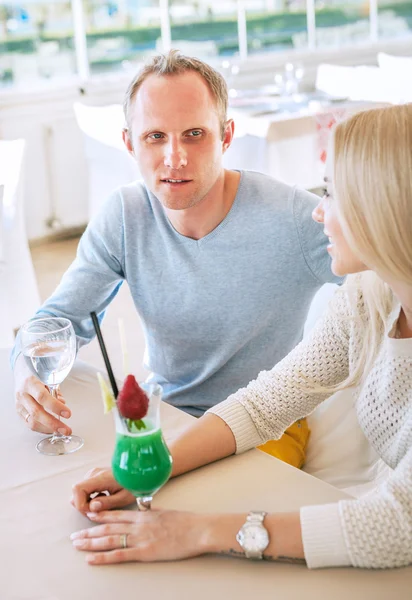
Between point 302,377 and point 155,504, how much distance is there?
1.27ft

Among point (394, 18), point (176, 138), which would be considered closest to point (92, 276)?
point (176, 138)

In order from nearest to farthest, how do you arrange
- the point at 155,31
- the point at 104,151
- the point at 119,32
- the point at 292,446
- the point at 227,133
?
the point at 292,446 → the point at 227,133 → the point at 104,151 → the point at 119,32 → the point at 155,31

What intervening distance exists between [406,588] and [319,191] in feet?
12.6

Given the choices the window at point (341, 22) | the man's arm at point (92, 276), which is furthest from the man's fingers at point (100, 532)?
the window at point (341, 22)

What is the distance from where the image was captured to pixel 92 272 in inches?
71.3

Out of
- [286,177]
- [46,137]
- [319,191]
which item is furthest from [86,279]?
[46,137]

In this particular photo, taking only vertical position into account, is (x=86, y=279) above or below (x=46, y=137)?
above

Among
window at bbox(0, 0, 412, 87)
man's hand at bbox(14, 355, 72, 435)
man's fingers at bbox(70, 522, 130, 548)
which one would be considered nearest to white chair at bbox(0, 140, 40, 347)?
man's hand at bbox(14, 355, 72, 435)

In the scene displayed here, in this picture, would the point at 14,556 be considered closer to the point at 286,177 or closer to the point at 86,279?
the point at 86,279

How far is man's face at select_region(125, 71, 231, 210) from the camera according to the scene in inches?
67.1

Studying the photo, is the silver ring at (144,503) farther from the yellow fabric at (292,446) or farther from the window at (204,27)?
the window at (204,27)

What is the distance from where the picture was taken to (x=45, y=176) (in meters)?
5.12

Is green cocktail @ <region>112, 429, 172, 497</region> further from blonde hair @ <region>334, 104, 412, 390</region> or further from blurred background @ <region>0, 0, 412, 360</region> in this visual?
blurred background @ <region>0, 0, 412, 360</region>

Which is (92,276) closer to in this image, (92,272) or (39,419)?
(92,272)
